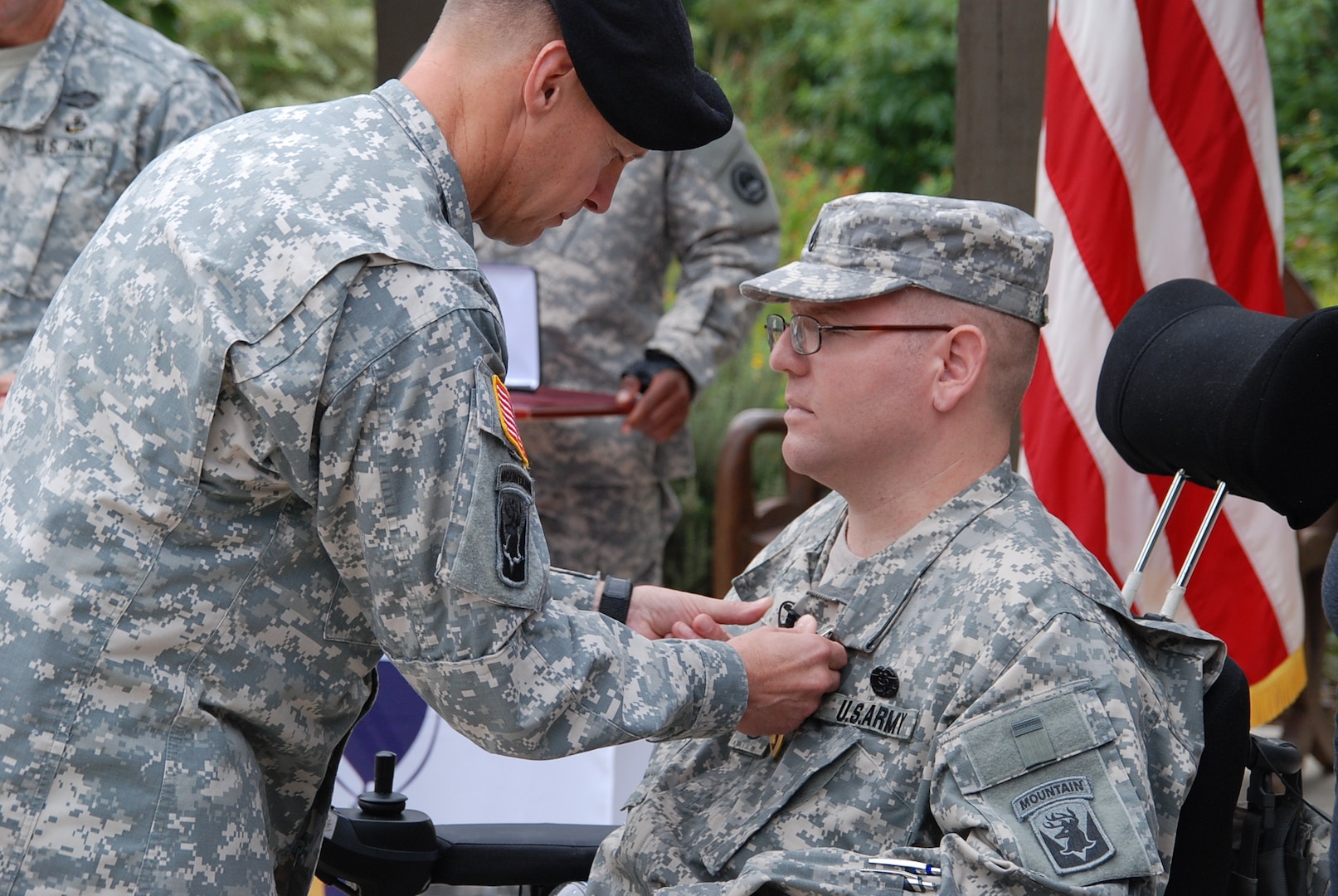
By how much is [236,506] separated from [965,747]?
3.04 feet

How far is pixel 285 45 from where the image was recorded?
13766 mm

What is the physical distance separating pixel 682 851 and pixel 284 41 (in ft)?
42.3

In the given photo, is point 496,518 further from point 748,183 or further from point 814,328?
point 748,183

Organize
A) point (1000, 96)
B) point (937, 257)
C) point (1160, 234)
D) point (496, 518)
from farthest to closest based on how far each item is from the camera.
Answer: point (1000, 96) → point (1160, 234) → point (937, 257) → point (496, 518)

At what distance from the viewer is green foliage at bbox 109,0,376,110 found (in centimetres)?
1351

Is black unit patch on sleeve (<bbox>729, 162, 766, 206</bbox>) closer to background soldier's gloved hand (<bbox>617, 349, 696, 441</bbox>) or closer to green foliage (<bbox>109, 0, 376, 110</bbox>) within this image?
background soldier's gloved hand (<bbox>617, 349, 696, 441</bbox>)

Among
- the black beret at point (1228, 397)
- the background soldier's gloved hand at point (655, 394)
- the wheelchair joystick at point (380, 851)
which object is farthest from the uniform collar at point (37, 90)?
the black beret at point (1228, 397)

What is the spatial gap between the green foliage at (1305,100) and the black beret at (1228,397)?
6.66 meters

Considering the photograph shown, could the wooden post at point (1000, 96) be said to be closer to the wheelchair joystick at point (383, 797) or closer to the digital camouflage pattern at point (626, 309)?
the digital camouflage pattern at point (626, 309)

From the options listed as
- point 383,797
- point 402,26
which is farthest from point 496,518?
point 402,26

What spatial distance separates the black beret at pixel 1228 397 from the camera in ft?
6.59

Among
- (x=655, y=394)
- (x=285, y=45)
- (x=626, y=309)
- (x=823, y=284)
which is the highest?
(x=823, y=284)

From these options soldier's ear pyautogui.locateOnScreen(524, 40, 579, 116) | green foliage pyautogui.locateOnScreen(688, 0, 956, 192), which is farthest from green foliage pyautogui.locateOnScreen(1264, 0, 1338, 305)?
soldier's ear pyautogui.locateOnScreen(524, 40, 579, 116)

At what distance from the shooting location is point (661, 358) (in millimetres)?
4102
